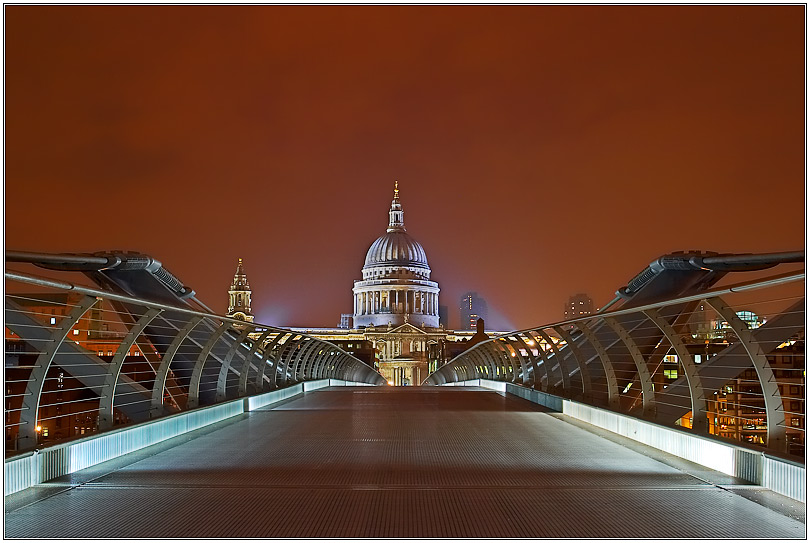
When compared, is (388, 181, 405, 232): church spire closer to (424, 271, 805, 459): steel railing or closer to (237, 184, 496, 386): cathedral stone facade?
(237, 184, 496, 386): cathedral stone facade

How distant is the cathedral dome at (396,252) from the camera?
175250mm

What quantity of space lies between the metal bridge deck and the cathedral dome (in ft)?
541

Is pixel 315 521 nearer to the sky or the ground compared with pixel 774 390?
nearer to the ground

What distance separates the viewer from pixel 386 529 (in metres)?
4.80

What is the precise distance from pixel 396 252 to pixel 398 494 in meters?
171

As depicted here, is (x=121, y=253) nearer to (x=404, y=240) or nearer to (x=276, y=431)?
(x=276, y=431)

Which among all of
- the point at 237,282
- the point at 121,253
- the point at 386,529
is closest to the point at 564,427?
the point at 386,529

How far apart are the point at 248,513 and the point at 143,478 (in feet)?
5.00

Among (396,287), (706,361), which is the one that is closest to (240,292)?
(396,287)

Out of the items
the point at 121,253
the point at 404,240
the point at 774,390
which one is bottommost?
the point at 774,390

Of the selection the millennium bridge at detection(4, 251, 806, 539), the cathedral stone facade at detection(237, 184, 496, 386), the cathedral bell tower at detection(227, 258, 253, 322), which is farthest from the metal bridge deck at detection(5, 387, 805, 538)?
the cathedral bell tower at detection(227, 258, 253, 322)

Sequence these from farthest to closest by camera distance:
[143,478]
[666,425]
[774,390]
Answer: [666,425], [143,478], [774,390]

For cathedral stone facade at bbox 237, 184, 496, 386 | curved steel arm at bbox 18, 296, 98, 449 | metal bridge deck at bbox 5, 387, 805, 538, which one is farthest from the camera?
cathedral stone facade at bbox 237, 184, 496, 386

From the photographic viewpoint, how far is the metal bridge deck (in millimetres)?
4852
